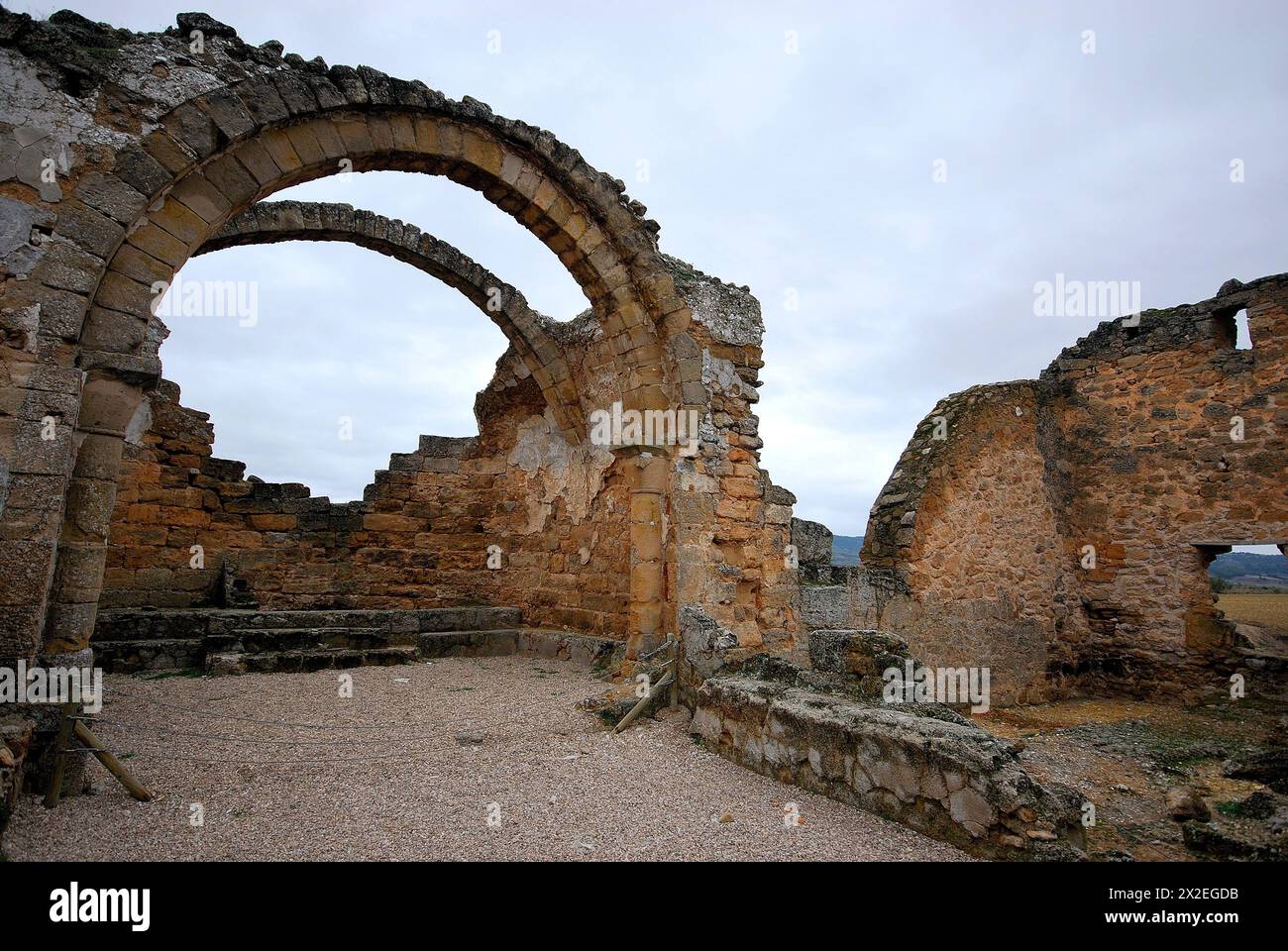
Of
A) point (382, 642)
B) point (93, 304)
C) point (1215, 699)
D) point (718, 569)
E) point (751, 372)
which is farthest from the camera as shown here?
point (1215, 699)

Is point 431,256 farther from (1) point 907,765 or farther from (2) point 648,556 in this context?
(1) point 907,765

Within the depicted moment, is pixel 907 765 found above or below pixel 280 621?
below

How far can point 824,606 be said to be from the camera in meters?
7.73

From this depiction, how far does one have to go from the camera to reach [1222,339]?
9562 millimetres

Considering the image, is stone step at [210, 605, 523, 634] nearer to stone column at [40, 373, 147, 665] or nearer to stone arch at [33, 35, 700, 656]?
stone arch at [33, 35, 700, 656]

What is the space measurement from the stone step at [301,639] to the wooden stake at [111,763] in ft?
13.3

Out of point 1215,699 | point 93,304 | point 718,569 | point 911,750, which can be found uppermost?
point 93,304

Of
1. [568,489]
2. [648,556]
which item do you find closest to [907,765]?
[648,556]

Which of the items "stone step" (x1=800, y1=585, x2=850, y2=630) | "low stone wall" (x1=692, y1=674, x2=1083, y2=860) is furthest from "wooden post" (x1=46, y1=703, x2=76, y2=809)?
"stone step" (x1=800, y1=585, x2=850, y2=630)

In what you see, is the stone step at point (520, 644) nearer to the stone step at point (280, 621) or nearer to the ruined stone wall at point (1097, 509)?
the stone step at point (280, 621)

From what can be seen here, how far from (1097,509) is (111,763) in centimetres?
1130

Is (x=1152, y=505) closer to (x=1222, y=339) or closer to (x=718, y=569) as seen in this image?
(x=1222, y=339)
